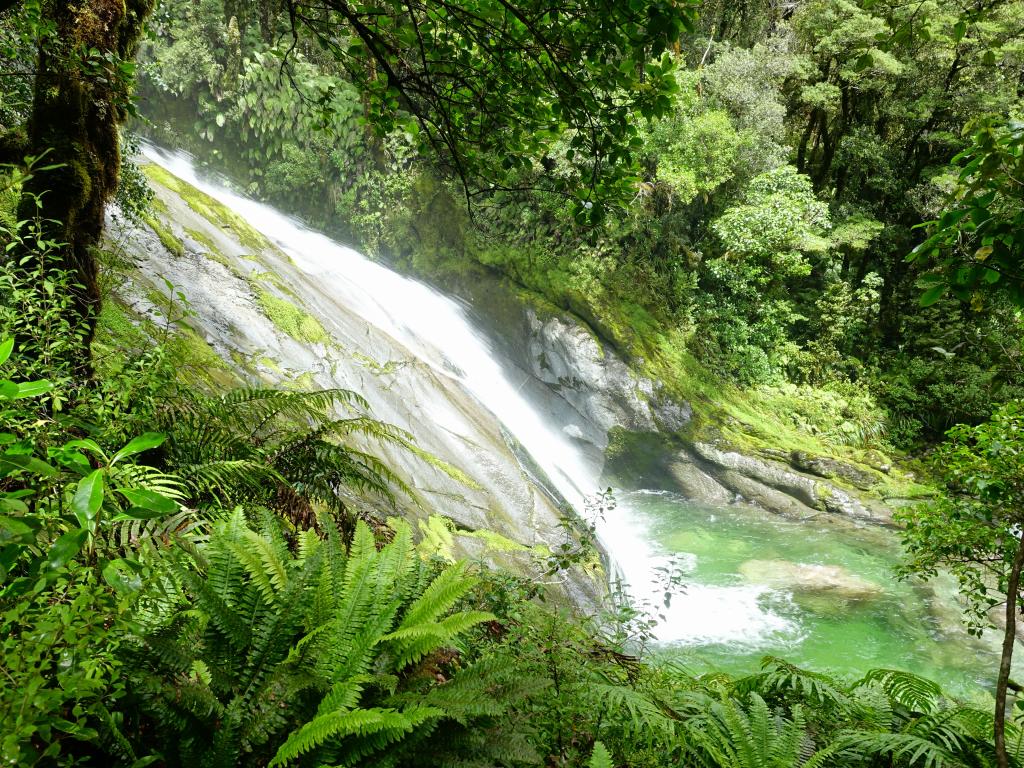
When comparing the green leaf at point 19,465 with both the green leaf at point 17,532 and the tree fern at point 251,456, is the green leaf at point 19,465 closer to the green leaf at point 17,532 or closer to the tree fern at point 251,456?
the green leaf at point 17,532

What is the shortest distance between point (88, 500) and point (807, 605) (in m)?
10.3

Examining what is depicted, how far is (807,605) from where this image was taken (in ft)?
28.8

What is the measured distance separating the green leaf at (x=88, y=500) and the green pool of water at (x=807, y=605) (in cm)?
642

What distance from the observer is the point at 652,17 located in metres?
1.89

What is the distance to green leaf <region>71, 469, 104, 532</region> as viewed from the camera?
872 millimetres

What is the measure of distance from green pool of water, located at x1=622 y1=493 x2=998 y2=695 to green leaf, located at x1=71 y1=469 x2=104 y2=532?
21.1ft

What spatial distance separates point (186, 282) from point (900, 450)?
1610 cm

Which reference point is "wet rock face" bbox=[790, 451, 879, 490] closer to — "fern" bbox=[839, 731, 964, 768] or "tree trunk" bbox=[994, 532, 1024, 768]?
"tree trunk" bbox=[994, 532, 1024, 768]

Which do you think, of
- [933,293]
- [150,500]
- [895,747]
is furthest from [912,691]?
[150,500]

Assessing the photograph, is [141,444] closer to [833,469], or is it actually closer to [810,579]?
[810,579]

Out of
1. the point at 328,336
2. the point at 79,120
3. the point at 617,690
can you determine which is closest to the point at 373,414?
the point at 328,336

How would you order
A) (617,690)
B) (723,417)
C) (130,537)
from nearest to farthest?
(130,537)
(617,690)
(723,417)

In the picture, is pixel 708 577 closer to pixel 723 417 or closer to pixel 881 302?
pixel 723 417

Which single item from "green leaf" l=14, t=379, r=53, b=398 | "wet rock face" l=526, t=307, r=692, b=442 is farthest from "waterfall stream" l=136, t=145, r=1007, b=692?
"green leaf" l=14, t=379, r=53, b=398
